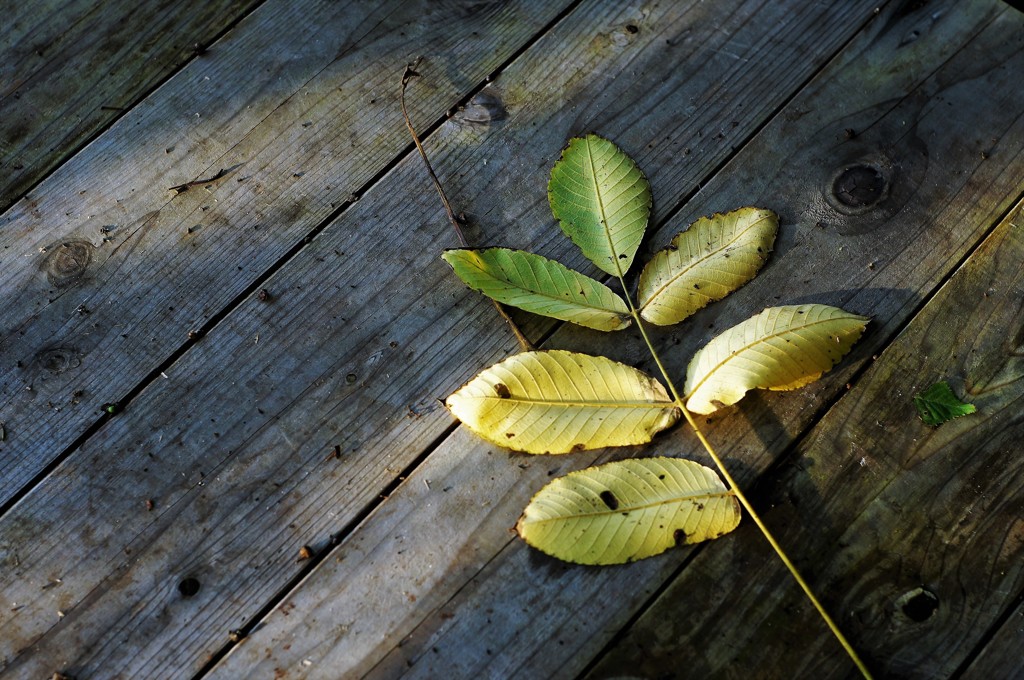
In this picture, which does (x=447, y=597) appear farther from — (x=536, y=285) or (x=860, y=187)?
(x=860, y=187)

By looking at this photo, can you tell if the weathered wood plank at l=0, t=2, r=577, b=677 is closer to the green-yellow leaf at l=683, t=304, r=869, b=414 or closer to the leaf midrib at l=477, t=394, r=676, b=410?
the leaf midrib at l=477, t=394, r=676, b=410

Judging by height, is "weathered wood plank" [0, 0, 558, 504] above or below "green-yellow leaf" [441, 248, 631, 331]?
above

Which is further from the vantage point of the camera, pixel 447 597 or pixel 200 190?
pixel 200 190

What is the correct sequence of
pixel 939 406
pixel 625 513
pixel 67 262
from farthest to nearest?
pixel 67 262 < pixel 939 406 < pixel 625 513

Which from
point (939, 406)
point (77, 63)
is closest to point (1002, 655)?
point (939, 406)

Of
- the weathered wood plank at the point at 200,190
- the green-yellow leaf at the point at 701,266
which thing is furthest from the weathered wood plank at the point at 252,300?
the green-yellow leaf at the point at 701,266

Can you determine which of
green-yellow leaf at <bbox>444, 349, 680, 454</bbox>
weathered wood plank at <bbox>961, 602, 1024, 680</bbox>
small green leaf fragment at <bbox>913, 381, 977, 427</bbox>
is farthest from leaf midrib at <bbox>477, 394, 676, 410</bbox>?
weathered wood plank at <bbox>961, 602, 1024, 680</bbox>

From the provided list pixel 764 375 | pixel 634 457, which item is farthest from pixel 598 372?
pixel 764 375
